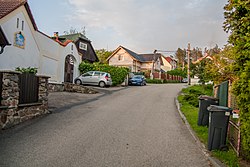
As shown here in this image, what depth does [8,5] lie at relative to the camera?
Result: 13.6m

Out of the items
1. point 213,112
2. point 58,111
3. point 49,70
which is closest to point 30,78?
point 58,111

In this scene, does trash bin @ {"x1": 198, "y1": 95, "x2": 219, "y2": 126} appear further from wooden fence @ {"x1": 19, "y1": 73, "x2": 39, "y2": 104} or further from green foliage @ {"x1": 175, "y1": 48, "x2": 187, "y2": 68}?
green foliage @ {"x1": 175, "y1": 48, "x2": 187, "y2": 68}

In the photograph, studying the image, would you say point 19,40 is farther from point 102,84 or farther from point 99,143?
point 99,143

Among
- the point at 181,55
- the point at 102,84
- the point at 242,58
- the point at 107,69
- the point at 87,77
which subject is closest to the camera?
the point at 242,58

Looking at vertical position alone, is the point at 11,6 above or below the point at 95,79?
above

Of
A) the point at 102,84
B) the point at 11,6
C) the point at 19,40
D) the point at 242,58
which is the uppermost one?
the point at 11,6

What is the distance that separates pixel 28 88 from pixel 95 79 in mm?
14385

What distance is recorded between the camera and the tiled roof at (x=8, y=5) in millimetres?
12586

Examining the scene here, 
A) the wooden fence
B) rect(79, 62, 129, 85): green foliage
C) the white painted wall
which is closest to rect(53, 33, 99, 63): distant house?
rect(79, 62, 129, 85): green foliage

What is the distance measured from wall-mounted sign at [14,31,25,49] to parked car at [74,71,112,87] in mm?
9203

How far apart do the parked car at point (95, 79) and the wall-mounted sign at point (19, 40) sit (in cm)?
920

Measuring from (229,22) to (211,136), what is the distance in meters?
2.72

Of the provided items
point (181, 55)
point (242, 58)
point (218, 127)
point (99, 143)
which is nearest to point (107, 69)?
point (99, 143)

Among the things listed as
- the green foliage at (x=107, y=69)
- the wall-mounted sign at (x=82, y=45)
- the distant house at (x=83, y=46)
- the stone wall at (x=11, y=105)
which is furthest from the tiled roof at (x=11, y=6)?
the wall-mounted sign at (x=82, y=45)
